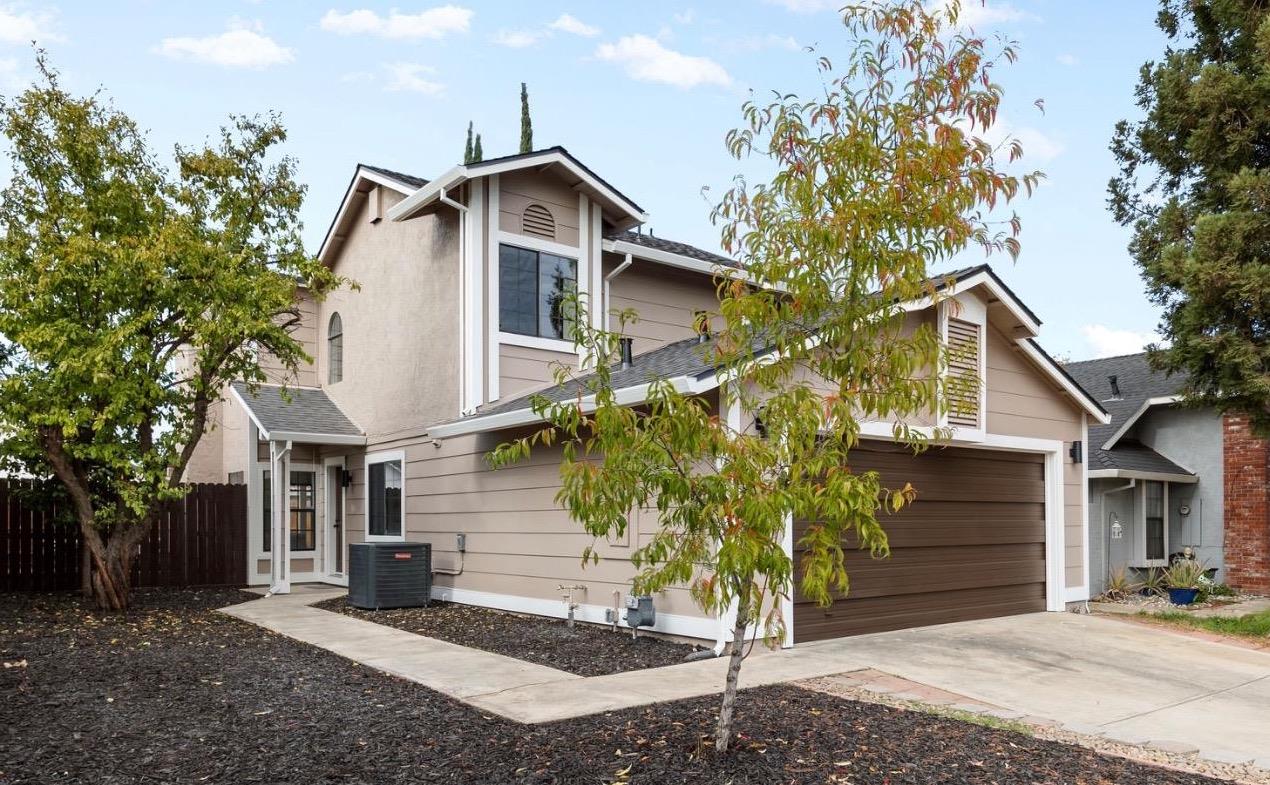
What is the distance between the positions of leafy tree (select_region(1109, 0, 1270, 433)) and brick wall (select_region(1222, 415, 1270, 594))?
3196 millimetres

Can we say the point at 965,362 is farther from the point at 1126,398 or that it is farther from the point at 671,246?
the point at 1126,398

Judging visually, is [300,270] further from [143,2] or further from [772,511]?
[772,511]

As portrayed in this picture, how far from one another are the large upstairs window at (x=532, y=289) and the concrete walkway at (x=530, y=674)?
14.1ft

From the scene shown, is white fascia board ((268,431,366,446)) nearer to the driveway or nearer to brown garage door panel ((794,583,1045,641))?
brown garage door panel ((794,583,1045,641))

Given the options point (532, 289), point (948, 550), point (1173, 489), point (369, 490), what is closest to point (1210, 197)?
point (1173, 489)

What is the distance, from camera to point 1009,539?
38.9ft

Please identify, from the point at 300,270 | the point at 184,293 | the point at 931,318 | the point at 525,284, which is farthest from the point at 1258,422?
the point at 184,293

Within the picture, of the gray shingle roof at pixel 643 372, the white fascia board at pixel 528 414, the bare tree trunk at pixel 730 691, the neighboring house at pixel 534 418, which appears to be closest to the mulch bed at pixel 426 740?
the bare tree trunk at pixel 730 691

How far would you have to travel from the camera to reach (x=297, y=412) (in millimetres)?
15344

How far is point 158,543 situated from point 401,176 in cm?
Answer: 734

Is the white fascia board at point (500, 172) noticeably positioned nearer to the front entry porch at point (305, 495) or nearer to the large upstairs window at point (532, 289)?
the large upstairs window at point (532, 289)

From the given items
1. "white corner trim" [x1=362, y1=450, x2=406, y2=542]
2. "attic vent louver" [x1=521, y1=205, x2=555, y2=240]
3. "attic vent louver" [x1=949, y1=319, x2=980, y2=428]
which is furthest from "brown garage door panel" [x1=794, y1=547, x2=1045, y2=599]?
"white corner trim" [x1=362, y1=450, x2=406, y2=542]

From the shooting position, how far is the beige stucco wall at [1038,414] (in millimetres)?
11570

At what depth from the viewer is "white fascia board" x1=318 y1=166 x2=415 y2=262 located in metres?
13.6
